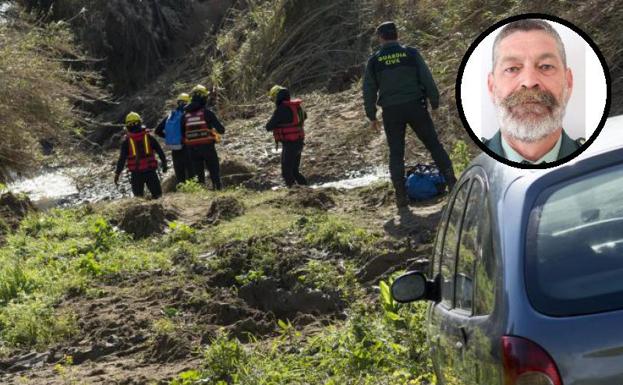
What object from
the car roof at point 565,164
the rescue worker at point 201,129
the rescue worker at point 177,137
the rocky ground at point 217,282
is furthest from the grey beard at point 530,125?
the rescue worker at point 177,137

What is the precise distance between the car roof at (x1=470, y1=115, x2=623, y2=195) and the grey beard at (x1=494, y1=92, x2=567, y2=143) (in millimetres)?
316

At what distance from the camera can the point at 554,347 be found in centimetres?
350

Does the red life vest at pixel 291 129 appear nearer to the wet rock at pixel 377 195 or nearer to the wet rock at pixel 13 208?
the wet rock at pixel 377 195

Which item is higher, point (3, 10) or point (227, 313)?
point (3, 10)

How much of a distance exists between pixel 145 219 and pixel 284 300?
15.0ft

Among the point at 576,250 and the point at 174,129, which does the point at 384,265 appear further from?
the point at 174,129

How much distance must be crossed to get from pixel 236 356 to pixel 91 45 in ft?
80.8

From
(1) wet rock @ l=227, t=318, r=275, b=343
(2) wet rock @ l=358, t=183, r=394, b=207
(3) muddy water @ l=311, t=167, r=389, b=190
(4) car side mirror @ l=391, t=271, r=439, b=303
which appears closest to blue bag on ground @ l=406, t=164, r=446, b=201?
(2) wet rock @ l=358, t=183, r=394, b=207

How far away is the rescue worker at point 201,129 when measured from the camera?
58.2 feet

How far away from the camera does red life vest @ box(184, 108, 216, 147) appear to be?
698 inches

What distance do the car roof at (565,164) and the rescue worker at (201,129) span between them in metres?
13.6


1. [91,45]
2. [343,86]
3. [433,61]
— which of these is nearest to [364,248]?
[433,61]

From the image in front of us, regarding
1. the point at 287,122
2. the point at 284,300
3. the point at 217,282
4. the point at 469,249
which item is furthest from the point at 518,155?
the point at 287,122

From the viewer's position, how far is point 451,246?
494cm
